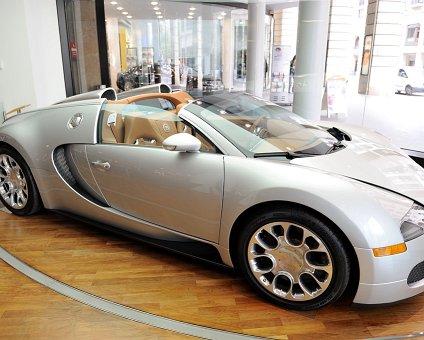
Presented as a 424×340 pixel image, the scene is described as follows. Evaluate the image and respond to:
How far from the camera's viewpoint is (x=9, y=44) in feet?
16.3

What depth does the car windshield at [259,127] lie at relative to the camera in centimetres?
181

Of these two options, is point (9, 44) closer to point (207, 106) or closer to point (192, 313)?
point (207, 106)

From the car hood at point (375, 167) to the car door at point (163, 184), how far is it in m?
0.43

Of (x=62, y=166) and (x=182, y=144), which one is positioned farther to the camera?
(x=62, y=166)

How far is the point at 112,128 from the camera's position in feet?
7.16

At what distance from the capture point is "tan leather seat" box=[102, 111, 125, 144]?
7.02 feet

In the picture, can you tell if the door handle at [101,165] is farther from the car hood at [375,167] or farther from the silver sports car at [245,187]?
the car hood at [375,167]

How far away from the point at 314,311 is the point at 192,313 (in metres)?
0.57

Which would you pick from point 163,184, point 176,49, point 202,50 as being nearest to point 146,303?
point 163,184

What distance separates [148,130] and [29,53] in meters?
3.85

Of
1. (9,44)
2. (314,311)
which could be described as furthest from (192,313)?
(9,44)

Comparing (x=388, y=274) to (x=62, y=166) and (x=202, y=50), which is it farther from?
(x=202, y=50)

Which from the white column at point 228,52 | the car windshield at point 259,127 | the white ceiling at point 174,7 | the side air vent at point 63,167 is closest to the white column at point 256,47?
the white ceiling at point 174,7

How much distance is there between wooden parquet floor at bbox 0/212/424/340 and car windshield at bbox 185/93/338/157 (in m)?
0.72
